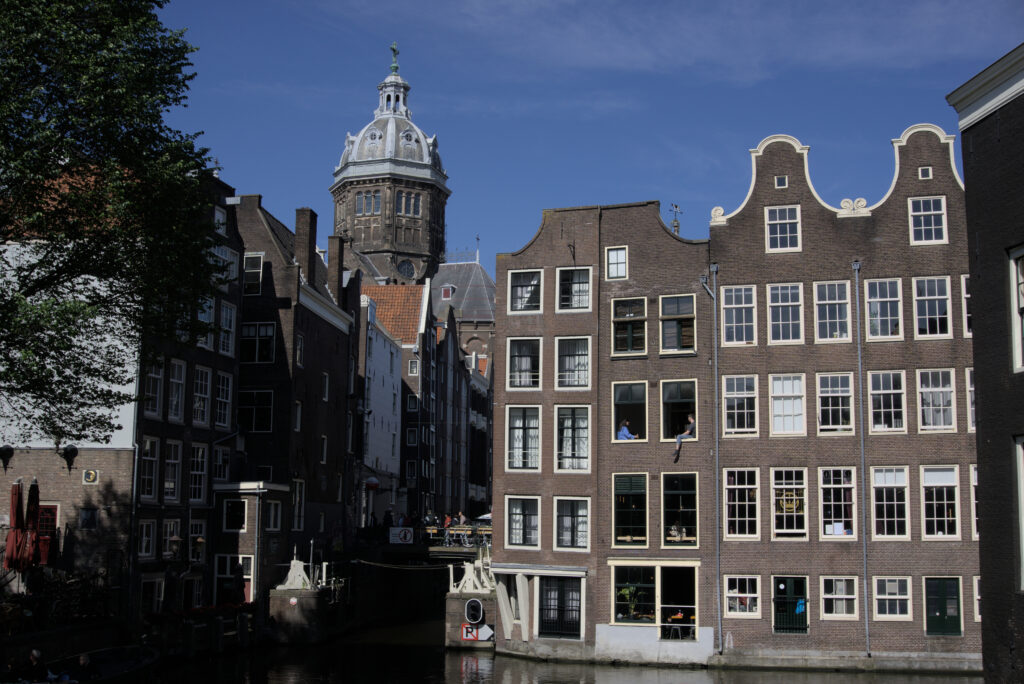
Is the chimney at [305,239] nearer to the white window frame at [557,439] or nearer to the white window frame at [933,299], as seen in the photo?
the white window frame at [557,439]

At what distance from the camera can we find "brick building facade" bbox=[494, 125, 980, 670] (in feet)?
120

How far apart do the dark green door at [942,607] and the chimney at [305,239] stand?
106 feet

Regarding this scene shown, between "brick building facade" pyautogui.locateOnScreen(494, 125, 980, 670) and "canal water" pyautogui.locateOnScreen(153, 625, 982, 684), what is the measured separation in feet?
3.69

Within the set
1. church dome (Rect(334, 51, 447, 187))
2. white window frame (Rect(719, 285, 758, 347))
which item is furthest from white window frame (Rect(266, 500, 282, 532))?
church dome (Rect(334, 51, 447, 187))

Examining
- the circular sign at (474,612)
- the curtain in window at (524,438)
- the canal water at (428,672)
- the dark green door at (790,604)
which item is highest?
the curtain in window at (524,438)

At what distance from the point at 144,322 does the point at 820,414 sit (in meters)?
22.5

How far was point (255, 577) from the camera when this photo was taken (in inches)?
1842

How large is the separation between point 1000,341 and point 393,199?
111 metres

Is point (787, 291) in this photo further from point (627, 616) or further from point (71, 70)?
point (71, 70)

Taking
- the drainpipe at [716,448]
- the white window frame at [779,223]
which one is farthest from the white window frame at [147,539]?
the white window frame at [779,223]

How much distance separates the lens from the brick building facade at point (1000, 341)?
16844 mm

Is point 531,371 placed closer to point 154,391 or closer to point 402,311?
point 154,391

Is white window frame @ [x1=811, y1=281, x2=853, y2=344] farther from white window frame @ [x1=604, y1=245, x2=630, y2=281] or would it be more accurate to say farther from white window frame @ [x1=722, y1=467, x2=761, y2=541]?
white window frame @ [x1=604, y1=245, x2=630, y2=281]

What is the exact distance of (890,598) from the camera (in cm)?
3647
